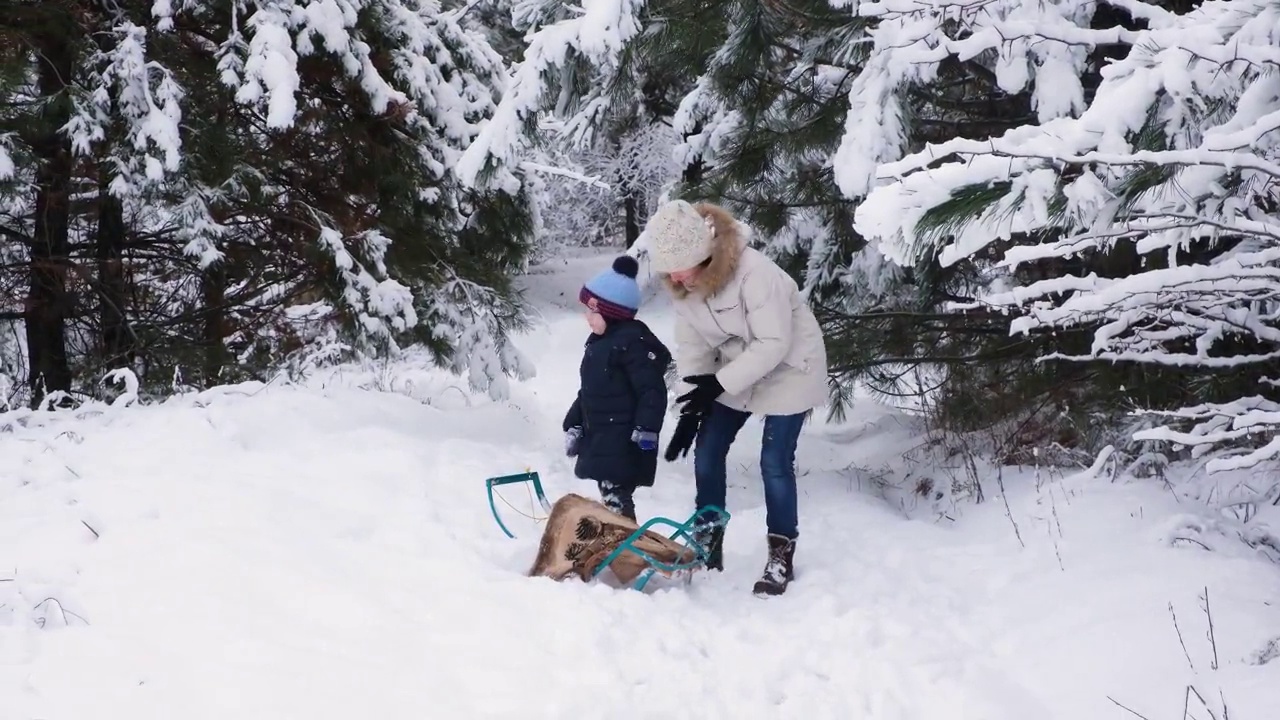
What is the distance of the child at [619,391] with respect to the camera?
4645 millimetres

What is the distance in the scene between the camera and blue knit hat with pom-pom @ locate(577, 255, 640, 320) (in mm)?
4660

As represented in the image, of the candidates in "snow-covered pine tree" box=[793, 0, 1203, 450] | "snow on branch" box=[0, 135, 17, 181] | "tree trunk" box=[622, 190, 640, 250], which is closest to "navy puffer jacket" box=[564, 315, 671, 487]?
"snow-covered pine tree" box=[793, 0, 1203, 450]

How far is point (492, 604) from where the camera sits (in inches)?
142

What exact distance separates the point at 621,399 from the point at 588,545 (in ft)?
2.74

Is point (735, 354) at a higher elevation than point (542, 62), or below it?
below

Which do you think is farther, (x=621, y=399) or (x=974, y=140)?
(x=621, y=399)

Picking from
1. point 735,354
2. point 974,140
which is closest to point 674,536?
point 735,354

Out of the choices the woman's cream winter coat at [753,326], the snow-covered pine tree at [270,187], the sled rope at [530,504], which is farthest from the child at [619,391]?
the snow-covered pine tree at [270,187]

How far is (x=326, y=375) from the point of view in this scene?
27.2 feet

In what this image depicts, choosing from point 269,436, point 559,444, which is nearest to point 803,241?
point 559,444

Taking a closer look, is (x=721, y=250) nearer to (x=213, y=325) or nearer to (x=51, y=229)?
(x=213, y=325)

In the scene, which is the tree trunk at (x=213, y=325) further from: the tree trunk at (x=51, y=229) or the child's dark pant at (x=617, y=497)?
the child's dark pant at (x=617, y=497)

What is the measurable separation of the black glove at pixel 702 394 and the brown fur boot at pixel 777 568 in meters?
0.66

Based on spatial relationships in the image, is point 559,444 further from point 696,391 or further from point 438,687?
point 438,687
